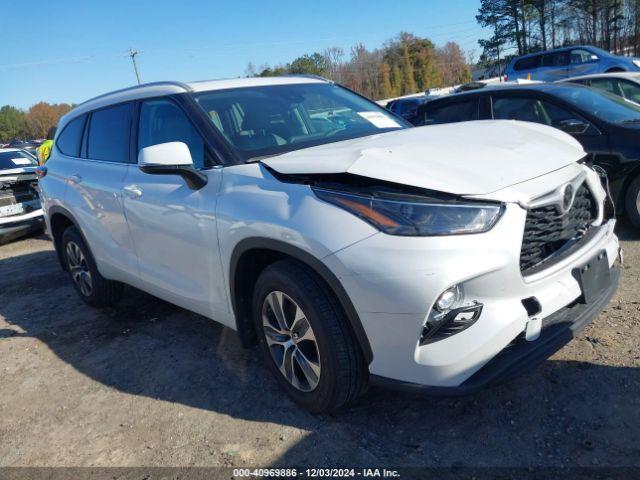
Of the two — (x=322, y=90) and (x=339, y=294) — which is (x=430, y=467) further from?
(x=322, y=90)

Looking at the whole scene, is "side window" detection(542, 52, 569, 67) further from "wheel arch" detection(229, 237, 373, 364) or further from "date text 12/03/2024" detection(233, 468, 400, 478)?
"date text 12/03/2024" detection(233, 468, 400, 478)

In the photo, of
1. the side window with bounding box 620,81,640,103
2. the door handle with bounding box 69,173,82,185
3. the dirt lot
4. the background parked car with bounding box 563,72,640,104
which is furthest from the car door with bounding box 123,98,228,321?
the side window with bounding box 620,81,640,103

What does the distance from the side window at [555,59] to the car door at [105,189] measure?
19883 mm

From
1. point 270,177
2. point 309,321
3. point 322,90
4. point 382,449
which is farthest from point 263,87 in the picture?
point 382,449

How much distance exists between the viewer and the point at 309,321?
2496 mm

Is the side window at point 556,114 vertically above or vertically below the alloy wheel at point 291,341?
above

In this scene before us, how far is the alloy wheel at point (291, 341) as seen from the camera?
2.61 m

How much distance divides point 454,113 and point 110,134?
408 cm

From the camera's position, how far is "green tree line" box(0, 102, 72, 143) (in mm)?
107500

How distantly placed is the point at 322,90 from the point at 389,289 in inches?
87.4

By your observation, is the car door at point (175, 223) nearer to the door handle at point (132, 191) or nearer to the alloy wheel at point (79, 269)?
the door handle at point (132, 191)

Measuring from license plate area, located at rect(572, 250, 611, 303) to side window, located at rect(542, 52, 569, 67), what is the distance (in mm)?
20076

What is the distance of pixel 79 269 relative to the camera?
4.88 metres

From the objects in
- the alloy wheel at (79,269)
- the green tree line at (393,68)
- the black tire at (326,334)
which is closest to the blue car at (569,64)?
the alloy wheel at (79,269)
